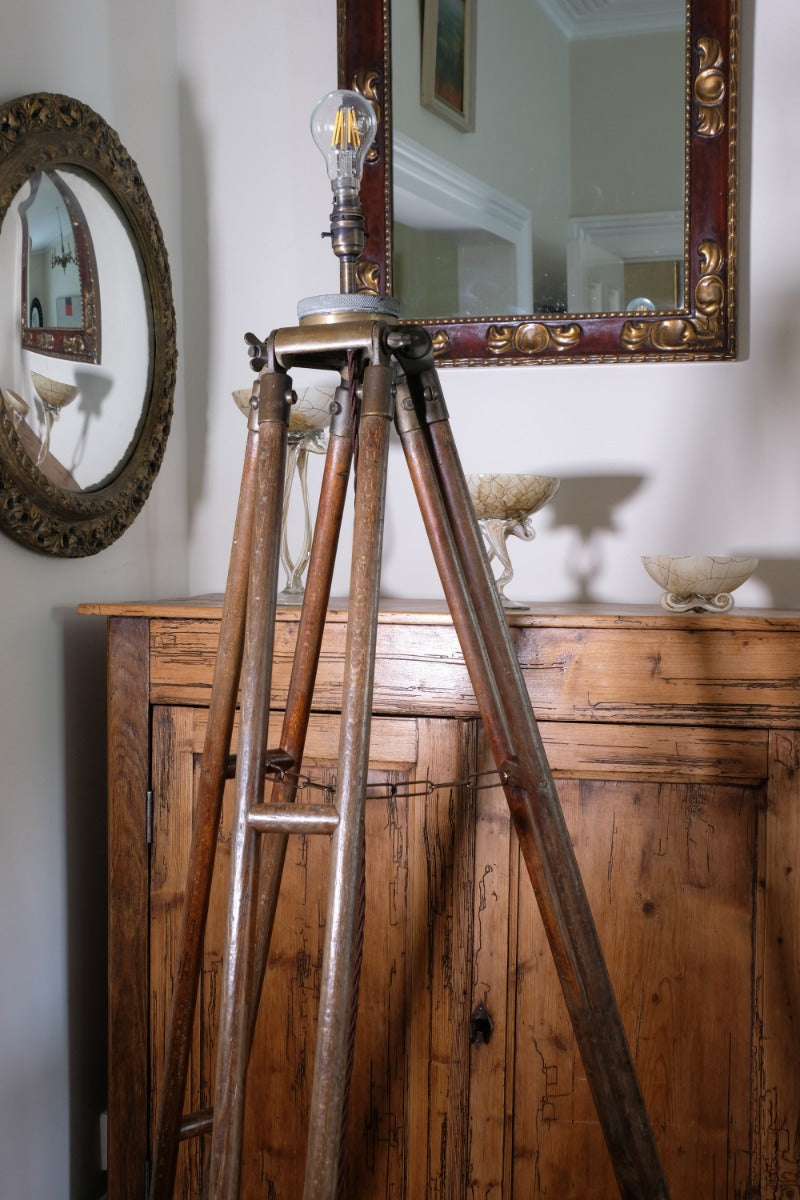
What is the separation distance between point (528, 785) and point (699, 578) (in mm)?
543

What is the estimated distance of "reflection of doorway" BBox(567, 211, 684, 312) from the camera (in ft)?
6.38

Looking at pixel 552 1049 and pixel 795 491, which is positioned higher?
pixel 795 491

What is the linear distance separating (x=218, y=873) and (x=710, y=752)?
0.77 m

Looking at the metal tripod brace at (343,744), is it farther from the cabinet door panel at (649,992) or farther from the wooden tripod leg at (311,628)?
the cabinet door panel at (649,992)

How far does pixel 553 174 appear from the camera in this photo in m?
2.00

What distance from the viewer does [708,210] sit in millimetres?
1908

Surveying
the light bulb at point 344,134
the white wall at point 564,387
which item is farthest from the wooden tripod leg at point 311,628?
the white wall at point 564,387

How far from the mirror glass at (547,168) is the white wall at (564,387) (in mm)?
127

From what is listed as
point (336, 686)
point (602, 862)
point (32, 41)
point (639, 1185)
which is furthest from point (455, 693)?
point (32, 41)

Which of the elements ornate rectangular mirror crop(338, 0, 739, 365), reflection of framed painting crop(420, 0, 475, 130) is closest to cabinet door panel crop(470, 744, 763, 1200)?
ornate rectangular mirror crop(338, 0, 739, 365)

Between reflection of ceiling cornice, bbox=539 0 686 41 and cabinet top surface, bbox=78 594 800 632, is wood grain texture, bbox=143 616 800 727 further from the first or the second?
reflection of ceiling cornice, bbox=539 0 686 41

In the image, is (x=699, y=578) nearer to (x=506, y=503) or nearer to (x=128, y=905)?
(x=506, y=503)

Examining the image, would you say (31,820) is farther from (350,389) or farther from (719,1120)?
(719,1120)

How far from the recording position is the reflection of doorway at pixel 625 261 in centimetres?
194
